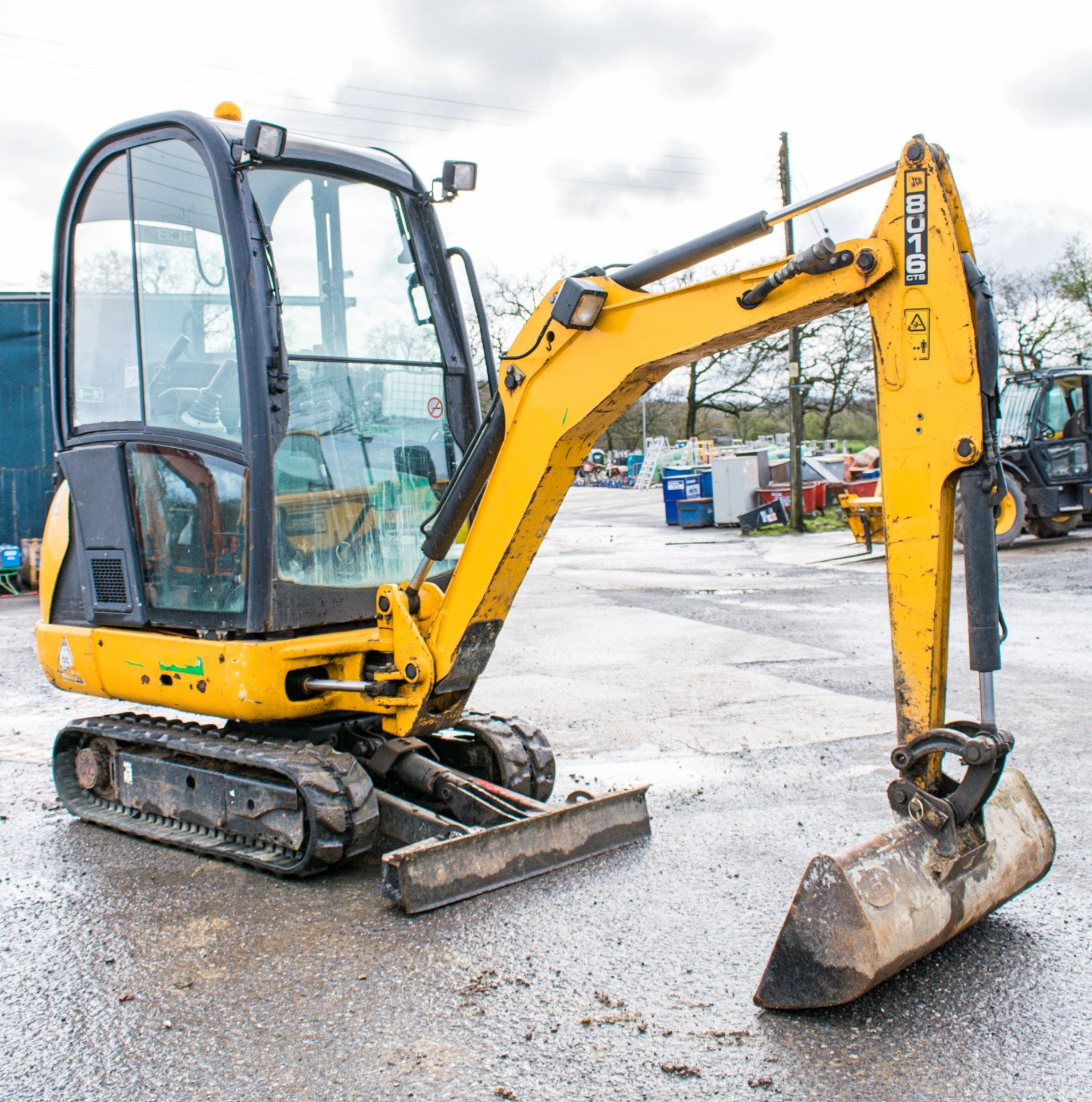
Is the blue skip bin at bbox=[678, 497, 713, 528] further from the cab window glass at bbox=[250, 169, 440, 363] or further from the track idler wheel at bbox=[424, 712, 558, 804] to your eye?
the cab window glass at bbox=[250, 169, 440, 363]

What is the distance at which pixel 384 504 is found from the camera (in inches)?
199

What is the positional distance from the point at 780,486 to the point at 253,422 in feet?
73.3

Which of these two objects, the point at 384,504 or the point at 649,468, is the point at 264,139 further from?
the point at 649,468

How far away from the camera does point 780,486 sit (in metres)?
25.8

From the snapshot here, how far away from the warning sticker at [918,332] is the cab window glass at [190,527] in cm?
271

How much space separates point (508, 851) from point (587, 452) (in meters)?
1.66

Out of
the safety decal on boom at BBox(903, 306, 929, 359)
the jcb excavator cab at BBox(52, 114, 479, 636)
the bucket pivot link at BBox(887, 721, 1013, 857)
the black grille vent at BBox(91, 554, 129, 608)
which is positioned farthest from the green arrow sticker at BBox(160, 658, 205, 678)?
the safety decal on boom at BBox(903, 306, 929, 359)

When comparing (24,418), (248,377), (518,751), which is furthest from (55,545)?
(24,418)

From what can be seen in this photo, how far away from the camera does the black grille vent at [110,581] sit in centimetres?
518

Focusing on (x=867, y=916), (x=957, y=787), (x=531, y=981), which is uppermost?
(x=957, y=787)

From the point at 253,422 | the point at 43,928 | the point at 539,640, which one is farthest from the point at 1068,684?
the point at 43,928

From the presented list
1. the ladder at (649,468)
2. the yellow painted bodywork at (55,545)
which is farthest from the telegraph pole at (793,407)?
the ladder at (649,468)

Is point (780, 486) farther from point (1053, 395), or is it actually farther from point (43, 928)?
point (43, 928)

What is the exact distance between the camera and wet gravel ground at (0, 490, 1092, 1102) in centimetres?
305
